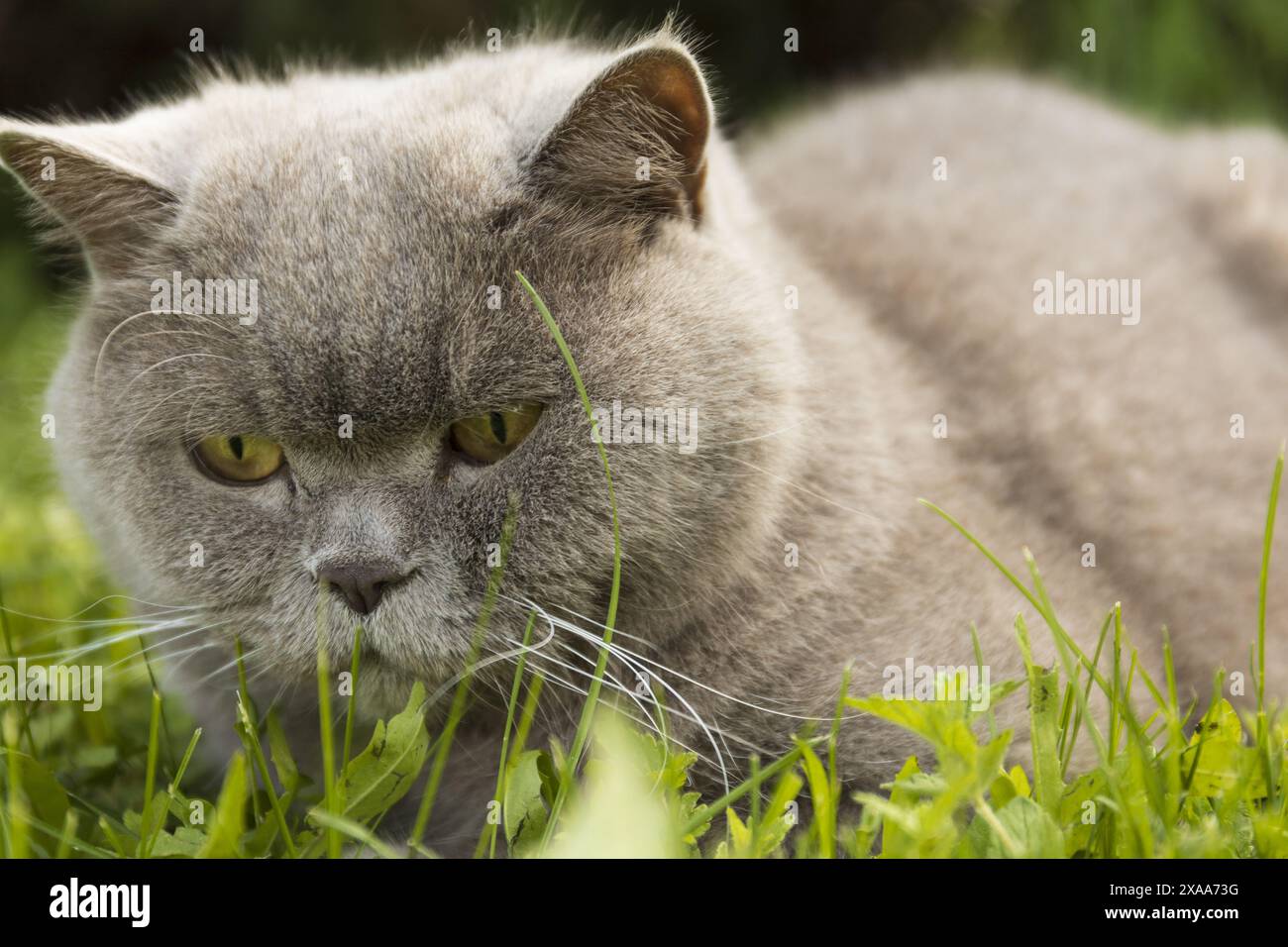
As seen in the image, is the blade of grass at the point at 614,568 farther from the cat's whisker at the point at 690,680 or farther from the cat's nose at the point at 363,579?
the cat's nose at the point at 363,579

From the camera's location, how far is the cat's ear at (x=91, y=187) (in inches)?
56.2

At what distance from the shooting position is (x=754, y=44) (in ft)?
14.1

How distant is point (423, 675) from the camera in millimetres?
1378

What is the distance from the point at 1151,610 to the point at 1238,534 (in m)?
0.26

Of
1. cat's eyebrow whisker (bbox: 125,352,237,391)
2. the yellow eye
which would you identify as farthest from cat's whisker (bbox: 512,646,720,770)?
cat's eyebrow whisker (bbox: 125,352,237,391)

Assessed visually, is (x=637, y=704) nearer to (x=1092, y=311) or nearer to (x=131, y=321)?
(x=131, y=321)

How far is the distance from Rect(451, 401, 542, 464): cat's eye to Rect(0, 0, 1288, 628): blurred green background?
2.54m

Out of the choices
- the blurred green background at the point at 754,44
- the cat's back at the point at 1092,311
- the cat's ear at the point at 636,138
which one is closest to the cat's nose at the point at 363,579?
the cat's ear at the point at 636,138

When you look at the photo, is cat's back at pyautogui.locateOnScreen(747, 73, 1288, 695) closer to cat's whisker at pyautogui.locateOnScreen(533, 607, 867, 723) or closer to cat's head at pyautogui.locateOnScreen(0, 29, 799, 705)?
→ cat's head at pyautogui.locateOnScreen(0, 29, 799, 705)

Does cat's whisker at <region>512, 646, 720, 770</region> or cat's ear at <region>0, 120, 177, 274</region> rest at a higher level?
cat's ear at <region>0, 120, 177, 274</region>

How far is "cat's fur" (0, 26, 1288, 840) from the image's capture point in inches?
53.1

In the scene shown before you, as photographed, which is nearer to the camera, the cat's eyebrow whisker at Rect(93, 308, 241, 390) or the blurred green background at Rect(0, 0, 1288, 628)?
the cat's eyebrow whisker at Rect(93, 308, 241, 390)
